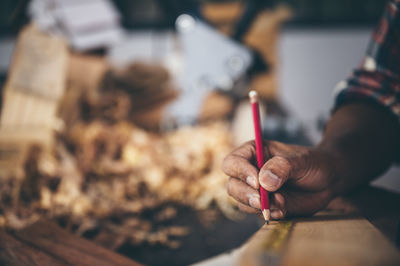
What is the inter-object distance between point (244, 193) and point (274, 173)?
0.12 metres

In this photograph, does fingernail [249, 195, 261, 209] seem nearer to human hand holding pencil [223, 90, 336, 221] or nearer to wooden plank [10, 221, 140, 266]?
human hand holding pencil [223, 90, 336, 221]

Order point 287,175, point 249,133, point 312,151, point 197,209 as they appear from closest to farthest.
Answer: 1. point 287,175
2. point 312,151
3. point 197,209
4. point 249,133

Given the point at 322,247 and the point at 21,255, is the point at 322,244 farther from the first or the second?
the point at 21,255

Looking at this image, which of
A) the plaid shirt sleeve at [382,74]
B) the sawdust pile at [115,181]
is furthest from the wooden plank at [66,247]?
the plaid shirt sleeve at [382,74]

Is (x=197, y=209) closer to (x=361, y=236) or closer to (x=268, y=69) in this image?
(x=361, y=236)

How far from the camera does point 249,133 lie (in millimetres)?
2215

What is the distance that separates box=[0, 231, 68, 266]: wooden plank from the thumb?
64cm

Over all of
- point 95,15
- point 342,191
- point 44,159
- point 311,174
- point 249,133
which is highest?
point 95,15

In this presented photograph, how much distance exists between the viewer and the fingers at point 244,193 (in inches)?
25.7

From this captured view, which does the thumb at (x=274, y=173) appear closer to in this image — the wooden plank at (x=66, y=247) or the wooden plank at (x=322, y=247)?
the wooden plank at (x=322, y=247)

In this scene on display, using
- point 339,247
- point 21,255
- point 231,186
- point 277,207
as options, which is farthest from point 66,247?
point 339,247

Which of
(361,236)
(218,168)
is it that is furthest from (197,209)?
(361,236)

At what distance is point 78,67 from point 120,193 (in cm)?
116

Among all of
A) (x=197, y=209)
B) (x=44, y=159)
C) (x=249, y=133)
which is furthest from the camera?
(x=249, y=133)
